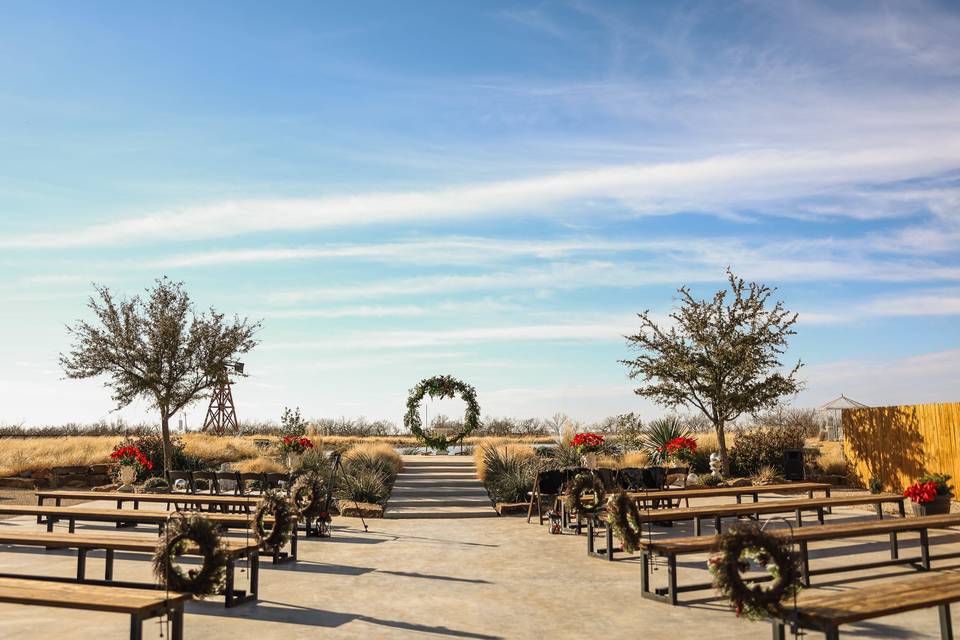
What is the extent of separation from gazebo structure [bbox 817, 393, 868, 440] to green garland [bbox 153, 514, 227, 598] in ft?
84.9

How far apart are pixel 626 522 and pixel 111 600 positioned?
15.3ft

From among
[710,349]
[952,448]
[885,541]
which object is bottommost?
[885,541]

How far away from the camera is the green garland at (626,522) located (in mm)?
7359

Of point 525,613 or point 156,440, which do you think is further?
point 156,440

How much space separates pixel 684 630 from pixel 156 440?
18860mm

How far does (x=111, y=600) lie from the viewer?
5.16 metres

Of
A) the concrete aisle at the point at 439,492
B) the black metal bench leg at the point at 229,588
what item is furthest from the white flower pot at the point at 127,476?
the black metal bench leg at the point at 229,588

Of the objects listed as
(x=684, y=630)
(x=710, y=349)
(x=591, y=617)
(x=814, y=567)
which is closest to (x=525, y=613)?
(x=591, y=617)

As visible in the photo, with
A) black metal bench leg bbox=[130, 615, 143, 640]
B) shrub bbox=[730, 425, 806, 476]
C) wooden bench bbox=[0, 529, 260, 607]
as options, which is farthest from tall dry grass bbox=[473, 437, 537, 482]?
black metal bench leg bbox=[130, 615, 143, 640]

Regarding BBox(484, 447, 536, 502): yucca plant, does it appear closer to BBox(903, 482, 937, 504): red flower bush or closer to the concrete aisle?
the concrete aisle

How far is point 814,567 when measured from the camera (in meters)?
8.80

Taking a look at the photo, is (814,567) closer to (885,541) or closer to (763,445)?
(885,541)

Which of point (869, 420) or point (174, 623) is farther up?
point (869, 420)

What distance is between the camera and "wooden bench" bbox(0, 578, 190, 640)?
5047 mm
